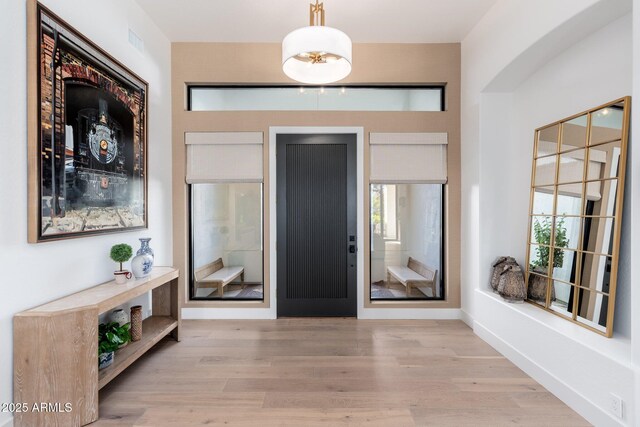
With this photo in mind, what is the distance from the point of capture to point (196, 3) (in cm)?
332

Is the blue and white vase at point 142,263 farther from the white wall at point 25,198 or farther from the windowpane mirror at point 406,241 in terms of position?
the windowpane mirror at point 406,241

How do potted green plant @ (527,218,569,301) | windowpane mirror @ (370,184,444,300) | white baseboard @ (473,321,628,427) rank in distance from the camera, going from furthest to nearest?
windowpane mirror @ (370,184,444,300) → potted green plant @ (527,218,569,301) → white baseboard @ (473,321,628,427)

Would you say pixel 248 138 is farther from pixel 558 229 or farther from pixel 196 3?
pixel 558 229

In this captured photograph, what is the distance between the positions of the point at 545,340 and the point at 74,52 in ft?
13.7

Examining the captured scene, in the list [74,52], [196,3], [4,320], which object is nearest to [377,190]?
[196,3]

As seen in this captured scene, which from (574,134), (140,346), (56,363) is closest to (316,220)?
(140,346)

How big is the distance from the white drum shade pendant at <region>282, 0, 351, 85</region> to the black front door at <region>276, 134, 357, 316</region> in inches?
58.1

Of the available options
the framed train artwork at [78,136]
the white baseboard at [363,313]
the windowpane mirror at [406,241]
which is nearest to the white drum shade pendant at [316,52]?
the framed train artwork at [78,136]

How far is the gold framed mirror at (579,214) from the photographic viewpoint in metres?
2.33

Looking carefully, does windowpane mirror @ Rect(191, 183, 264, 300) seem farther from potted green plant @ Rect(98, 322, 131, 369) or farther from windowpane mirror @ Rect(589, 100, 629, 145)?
windowpane mirror @ Rect(589, 100, 629, 145)

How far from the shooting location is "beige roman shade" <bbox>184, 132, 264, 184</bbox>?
4055 millimetres

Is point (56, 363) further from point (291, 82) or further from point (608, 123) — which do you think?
point (608, 123)

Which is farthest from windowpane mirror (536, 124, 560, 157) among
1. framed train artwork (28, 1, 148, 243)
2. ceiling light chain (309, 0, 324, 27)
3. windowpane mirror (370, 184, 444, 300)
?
framed train artwork (28, 1, 148, 243)

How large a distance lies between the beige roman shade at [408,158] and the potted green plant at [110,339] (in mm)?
2976
